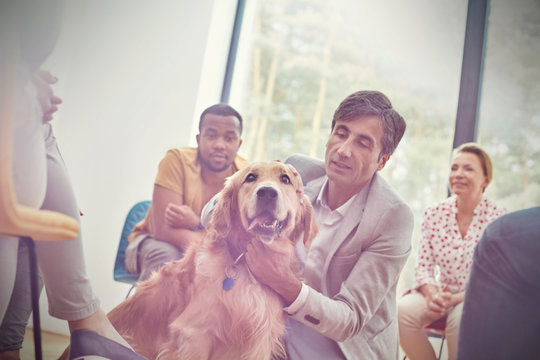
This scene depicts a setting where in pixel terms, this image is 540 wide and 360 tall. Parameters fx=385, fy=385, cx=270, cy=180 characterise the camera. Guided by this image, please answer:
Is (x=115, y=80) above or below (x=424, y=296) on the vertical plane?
above

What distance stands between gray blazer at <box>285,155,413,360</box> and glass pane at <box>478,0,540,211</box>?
0.63 metres

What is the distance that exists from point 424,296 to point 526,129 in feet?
2.68

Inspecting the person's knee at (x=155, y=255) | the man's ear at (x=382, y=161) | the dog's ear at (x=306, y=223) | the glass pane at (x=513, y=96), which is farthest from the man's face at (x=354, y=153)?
the glass pane at (x=513, y=96)

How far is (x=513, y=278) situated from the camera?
3.29ft

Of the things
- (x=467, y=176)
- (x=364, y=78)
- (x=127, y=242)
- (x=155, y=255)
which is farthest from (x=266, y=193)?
(x=364, y=78)

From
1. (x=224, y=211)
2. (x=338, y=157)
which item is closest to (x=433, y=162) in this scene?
(x=338, y=157)

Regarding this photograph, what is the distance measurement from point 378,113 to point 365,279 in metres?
0.50

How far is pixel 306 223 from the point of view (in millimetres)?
1184

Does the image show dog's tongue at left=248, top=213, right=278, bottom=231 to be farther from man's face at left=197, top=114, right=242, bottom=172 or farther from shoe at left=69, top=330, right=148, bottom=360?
shoe at left=69, top=330, right=148, bottom=360

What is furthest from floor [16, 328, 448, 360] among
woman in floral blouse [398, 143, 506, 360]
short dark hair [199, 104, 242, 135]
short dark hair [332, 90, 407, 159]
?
woman in floral blouse [398, 143, 506, 360]

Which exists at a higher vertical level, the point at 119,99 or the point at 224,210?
the point at 119,99

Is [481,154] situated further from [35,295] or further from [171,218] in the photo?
[35,295]

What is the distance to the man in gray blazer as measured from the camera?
1102mm

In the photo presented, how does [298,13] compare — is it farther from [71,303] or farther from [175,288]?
[71,303]
